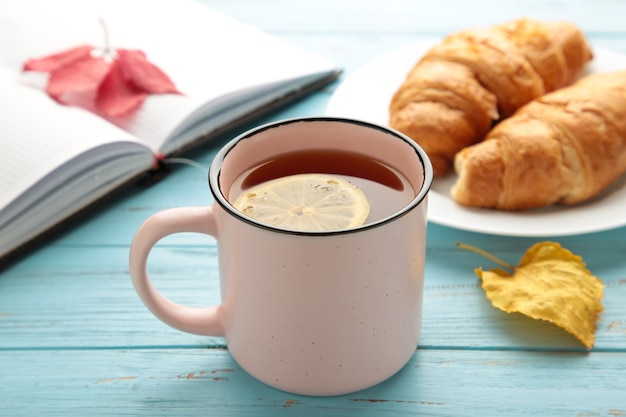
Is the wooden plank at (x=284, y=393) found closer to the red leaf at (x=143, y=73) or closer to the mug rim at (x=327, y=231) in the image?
the mug rim at (x=327, y=231)

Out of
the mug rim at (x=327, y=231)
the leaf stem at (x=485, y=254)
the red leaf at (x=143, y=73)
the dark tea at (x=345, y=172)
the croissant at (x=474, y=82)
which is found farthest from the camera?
the red leaf at (x=143, y=73)

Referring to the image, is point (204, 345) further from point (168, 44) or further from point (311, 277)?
point (168, 44)

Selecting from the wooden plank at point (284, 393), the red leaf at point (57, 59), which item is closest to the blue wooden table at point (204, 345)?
the wooden plank at point (284, 393)

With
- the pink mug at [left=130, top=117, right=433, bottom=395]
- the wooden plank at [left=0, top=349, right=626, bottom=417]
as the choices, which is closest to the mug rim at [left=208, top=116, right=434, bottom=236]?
the pink mug at [left=130, top=117, right=433, bottom=395]

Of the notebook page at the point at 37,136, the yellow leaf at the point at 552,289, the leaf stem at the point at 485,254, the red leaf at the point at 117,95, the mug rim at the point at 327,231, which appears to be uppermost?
the mug rim at the point at 327,231

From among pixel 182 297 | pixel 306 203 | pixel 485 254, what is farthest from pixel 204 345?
pixel 485 254

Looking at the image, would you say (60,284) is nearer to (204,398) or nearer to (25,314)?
(25,314)

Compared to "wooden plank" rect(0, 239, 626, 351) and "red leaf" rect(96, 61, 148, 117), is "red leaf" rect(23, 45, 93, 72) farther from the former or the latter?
"wooden plank" rect(0, 239, 626, 351)
